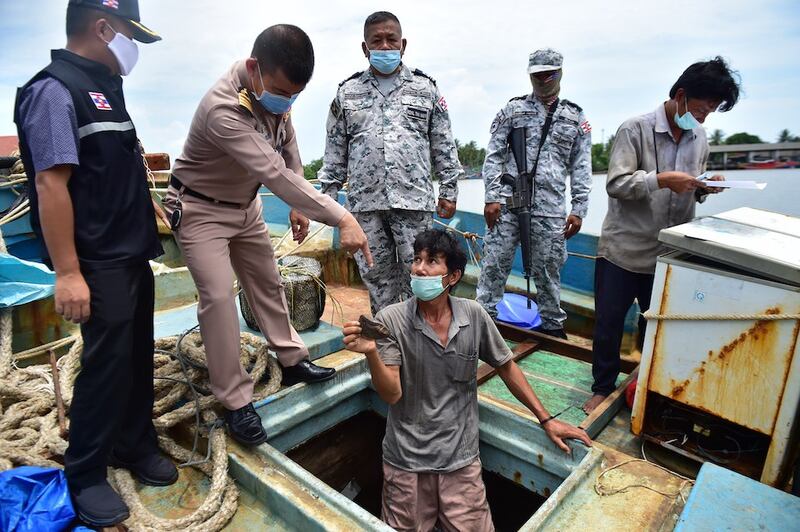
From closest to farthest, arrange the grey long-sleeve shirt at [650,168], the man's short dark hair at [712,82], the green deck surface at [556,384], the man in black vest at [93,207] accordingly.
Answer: the man in black vest at [93,207], the man's short dark hair at [712,82], the grey long-sleeve shirt at [650,168], the green deck surface at [556,384]

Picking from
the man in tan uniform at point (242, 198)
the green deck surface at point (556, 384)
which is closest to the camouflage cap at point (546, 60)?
the man in tan uniform at point (242, 198)

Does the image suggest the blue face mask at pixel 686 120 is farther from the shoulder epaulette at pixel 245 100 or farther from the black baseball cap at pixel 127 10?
the black baseball cap at pixel 127 10

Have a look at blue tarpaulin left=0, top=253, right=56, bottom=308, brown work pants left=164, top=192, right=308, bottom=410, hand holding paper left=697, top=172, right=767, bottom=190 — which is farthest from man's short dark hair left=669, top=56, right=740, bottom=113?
blue tarpaulin left=0, top=253, right=56, bottom=308

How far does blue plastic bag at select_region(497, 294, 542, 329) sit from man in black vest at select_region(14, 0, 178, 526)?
9.28 feet

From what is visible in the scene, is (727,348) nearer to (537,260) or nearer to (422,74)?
(537,260)

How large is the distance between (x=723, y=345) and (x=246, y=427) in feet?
6.63

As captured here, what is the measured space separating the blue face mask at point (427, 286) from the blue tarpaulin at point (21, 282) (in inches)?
92.2

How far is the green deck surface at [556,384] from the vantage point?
2781 millimetres

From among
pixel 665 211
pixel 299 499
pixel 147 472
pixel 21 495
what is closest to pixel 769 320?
pixel 665 211

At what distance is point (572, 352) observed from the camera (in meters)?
3.36

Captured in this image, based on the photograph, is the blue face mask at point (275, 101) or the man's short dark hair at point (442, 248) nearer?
the blue face mask at point (275, 101)

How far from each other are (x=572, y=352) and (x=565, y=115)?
5.45 ft

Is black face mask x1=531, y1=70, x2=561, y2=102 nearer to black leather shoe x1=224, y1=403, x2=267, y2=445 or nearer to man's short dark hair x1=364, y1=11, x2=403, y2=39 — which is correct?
man's short dark hair x1=364, y1=11, x2=403, y2=39

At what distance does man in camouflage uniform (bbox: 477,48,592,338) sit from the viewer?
3426mm
